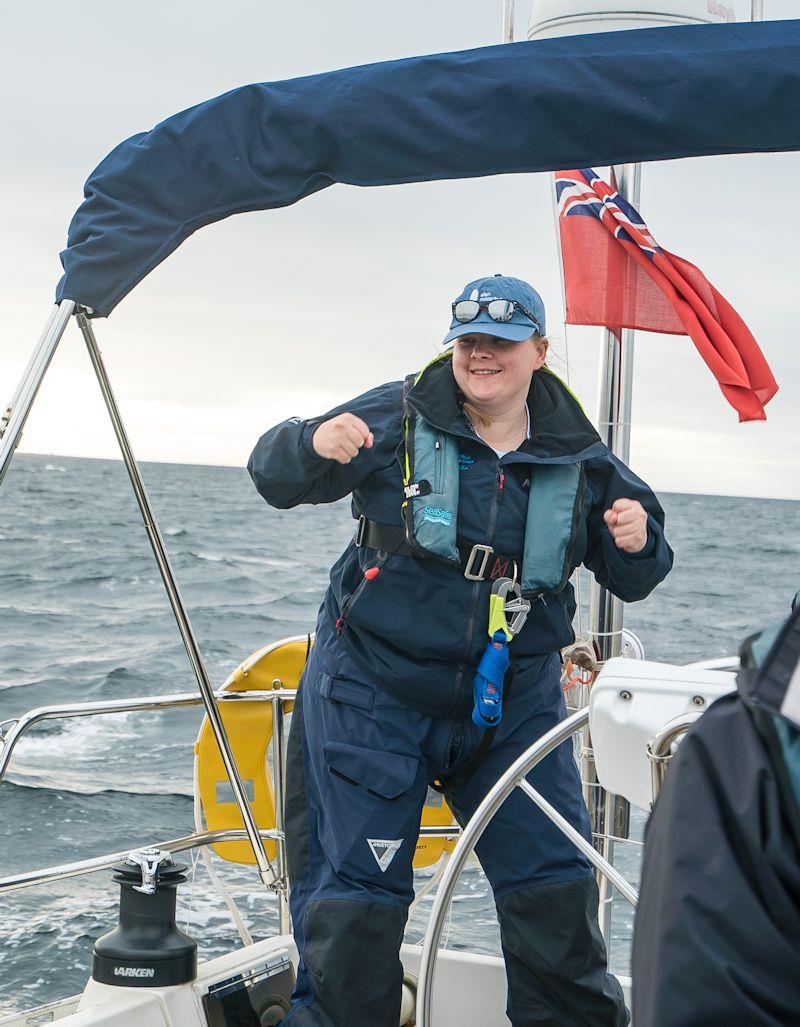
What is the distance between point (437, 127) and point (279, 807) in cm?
154

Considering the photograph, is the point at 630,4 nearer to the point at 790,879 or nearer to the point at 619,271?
the point at 619,271

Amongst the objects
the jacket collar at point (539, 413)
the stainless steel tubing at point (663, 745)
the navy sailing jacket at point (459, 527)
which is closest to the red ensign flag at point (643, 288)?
the jacket collar at point (539, 413)

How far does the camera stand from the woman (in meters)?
2.23

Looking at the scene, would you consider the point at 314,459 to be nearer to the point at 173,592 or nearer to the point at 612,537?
the point at 173,592

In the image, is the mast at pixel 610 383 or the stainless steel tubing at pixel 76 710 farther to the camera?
the mast at pixel 610 383

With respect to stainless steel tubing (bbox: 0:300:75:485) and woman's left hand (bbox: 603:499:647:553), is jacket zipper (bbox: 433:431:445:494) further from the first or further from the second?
stainless steel tubing (bbox: 0:300:75:485)

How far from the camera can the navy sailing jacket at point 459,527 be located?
2256mm

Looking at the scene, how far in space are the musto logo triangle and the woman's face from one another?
2.65ft

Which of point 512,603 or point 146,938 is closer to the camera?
point 512,603

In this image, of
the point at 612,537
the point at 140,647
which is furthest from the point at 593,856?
the point at 140,647

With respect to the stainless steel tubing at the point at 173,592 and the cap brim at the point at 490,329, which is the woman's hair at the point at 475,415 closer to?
the cap brim at the point at 490,329

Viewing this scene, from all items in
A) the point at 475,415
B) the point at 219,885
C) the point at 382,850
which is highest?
the point at 475,415

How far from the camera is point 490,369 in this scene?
7.72 ft

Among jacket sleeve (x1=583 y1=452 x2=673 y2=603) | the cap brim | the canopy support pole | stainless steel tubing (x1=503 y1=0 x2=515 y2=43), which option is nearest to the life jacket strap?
jacket sleeve (x1=583 y1=452 x2=673 y2=603)
